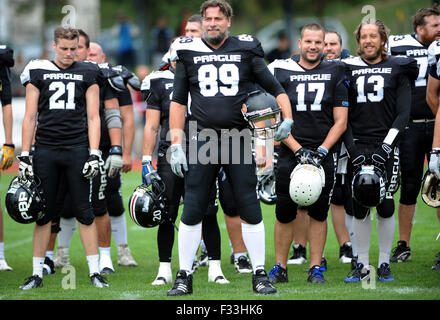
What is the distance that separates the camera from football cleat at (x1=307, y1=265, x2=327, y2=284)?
210 inches

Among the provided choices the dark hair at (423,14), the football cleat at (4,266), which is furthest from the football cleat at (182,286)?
the dark hair at (423,14)

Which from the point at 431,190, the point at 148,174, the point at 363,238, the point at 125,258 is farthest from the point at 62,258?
the point at 431,190

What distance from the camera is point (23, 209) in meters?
5.12

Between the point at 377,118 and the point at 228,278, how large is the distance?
1649 millimetres

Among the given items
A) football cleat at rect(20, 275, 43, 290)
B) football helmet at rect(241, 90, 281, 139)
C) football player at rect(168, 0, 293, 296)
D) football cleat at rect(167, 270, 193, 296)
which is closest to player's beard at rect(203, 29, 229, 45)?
football player at rect(168, 0, 293, 296)

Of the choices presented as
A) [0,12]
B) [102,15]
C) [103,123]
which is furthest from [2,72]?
[102,15]

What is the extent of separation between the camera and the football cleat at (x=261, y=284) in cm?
485

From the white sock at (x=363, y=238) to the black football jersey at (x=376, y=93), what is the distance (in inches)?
23.7

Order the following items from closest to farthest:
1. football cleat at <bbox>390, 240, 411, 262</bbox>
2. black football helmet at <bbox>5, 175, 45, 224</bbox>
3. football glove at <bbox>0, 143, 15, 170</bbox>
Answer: black football helmet at <bbox>5, 175, 45, 224</bbox>
football glove at <bbox>0, 143, 15, 170</bbox>
football cleat at <bbox>390, 240, 411, 262</bbox>

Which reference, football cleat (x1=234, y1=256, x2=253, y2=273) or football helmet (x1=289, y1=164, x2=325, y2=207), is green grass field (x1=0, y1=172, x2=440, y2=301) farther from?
football helmet (x1=289, y1=164, x2=325, y2=207)

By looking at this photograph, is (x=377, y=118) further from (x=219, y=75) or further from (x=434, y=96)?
(x=219, y=75)

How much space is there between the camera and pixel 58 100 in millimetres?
5340

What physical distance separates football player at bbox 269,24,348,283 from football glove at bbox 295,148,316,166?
0.03 metres

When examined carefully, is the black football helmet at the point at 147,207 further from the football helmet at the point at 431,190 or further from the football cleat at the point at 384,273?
the football helmet at the point at 431,190
